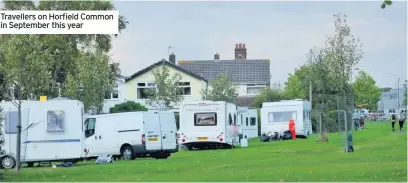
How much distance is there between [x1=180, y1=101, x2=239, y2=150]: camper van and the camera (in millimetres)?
43406

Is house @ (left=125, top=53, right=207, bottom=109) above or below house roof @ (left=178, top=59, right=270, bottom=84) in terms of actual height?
below

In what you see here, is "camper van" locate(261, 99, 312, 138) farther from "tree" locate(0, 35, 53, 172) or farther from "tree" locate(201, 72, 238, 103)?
"tree" locate(0, 35, 53, 172)

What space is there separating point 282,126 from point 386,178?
37.6 m

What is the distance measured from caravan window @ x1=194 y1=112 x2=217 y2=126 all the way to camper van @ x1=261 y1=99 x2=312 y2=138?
13.5 meters

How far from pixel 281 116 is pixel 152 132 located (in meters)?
23.7

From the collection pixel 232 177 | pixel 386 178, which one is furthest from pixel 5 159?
pixel 386 178

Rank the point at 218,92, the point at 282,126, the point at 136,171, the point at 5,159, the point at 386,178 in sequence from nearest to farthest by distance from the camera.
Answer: the point at 386,178, the point at 136,171, the point at 5,159, the point at 282,126, the point at 218,92

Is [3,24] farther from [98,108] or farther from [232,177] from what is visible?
[98,108]

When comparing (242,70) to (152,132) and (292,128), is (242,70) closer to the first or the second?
(292,128)

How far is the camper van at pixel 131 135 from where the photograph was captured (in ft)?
114

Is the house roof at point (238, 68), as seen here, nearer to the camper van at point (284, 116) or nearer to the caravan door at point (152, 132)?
the camper van at point (284, 116)

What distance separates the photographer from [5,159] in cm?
3036

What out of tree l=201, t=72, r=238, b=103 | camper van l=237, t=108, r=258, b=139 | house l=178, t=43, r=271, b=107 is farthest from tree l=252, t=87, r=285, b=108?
camper van l=237, t=108, r=258, b=139

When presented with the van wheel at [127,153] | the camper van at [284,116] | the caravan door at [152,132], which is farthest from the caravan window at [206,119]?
the camper van at [284,116]
